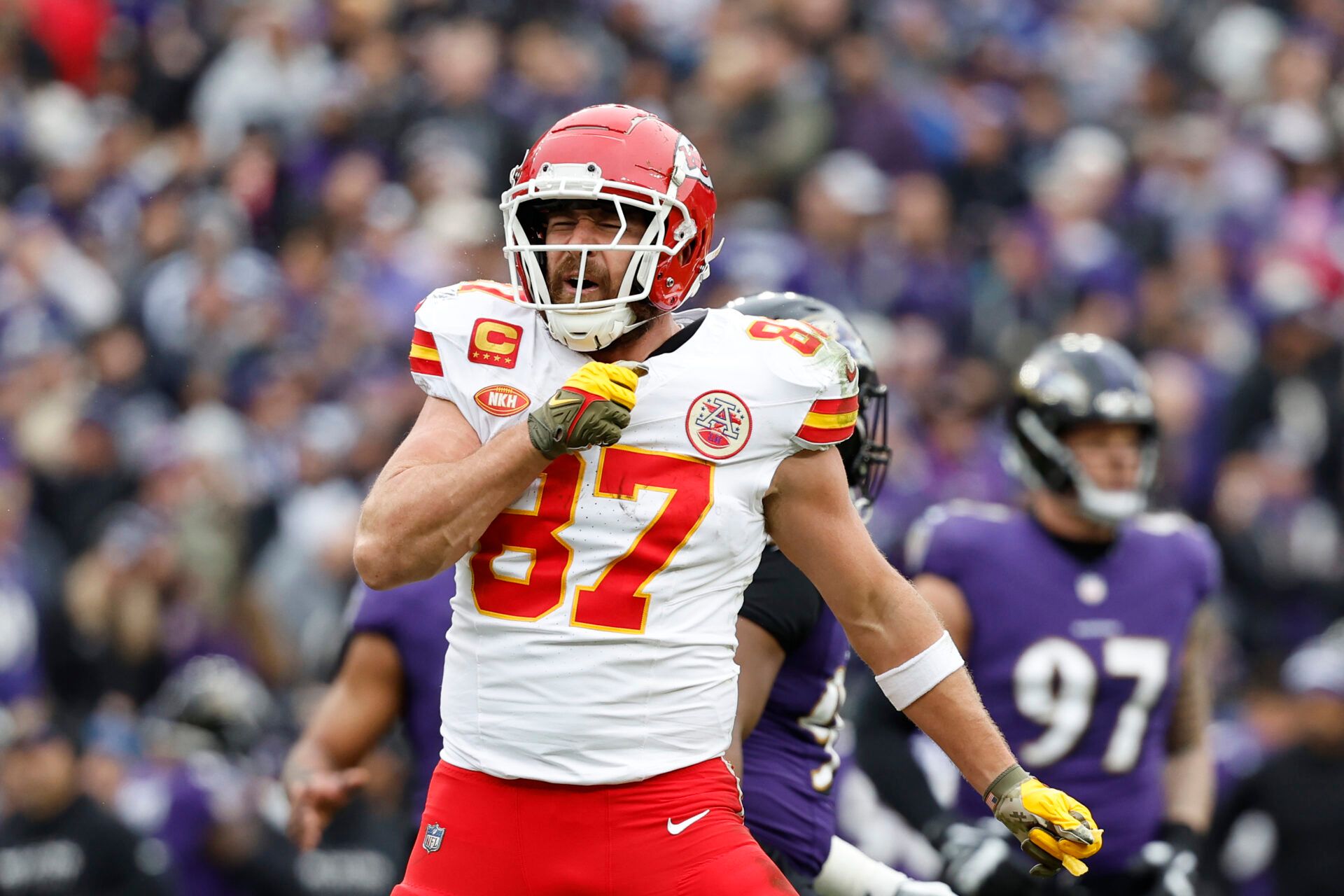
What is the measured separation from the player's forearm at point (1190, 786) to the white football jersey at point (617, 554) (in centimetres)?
229

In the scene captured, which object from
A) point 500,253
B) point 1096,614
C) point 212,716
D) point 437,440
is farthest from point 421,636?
point 500,253

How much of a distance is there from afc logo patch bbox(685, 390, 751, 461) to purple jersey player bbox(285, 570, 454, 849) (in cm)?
135

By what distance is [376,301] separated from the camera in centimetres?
991

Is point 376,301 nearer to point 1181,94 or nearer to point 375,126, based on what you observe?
point 375,126

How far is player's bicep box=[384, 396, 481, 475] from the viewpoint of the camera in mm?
3303

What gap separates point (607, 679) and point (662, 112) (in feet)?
27.3

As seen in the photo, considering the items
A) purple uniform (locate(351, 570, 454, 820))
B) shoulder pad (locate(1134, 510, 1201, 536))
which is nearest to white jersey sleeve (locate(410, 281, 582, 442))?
purple uniform (locate(351, 570, 454, 820))

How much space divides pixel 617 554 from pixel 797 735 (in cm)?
104

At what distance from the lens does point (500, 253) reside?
9117mm

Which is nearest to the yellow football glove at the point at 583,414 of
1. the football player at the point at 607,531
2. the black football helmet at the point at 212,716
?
the football player at the point at 607,531

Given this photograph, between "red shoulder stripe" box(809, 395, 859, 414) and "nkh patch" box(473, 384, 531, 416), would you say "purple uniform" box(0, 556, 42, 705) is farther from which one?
"red shoulder stripe" box(809, 395, 859, 414)

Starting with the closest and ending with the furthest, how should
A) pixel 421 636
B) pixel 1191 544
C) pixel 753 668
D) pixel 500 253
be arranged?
pixel 753 668, pixel 421 636, pixel 1191 544, pixel 500 253

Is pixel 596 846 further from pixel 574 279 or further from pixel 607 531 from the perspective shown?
pixel 574 279

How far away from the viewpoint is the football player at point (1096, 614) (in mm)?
5160
